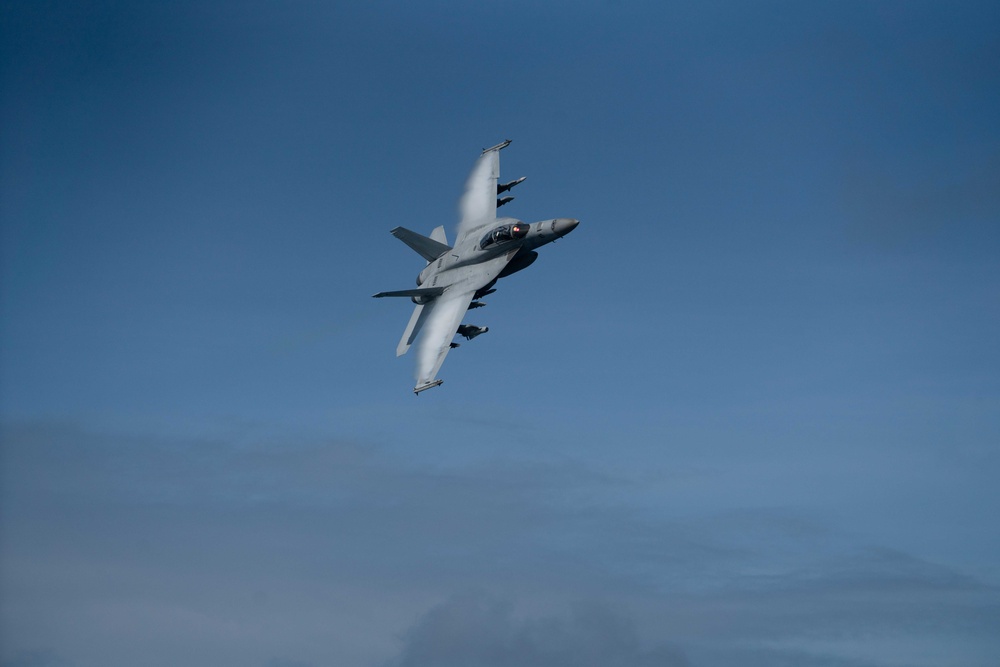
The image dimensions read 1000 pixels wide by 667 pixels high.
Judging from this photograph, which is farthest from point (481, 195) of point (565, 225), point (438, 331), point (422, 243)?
point (438, 331)

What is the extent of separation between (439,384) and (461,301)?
9.44 meters

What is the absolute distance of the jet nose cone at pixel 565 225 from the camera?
358 ft

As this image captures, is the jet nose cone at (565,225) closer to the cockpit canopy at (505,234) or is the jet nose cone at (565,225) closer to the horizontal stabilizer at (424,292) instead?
the cockpit canopy at (505,234)

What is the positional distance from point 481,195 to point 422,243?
9152 mm

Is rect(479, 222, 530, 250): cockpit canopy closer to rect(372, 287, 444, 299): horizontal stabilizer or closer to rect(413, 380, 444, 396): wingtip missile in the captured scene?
rect(372, 287, 444, 299): horizontal stabilizer

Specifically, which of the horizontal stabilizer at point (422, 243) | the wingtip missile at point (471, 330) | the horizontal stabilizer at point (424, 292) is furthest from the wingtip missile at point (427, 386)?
the horizontal stabilizer at point (422, 243)

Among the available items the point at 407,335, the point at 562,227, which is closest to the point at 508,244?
the point at 562,227

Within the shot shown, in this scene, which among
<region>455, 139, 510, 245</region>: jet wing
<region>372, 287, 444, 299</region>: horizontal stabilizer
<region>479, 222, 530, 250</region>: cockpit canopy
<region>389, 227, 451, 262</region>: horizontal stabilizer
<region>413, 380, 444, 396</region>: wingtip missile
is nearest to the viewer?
<region>413, 380, 444, 396</region>: wingtip missile

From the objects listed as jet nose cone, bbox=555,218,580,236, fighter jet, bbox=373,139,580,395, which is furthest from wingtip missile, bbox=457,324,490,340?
jet nose cone, bbox=555,218,580,236

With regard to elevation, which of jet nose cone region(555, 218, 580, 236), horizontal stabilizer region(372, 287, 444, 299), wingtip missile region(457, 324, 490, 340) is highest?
jet nose cone region(555, 218, 580, 236)

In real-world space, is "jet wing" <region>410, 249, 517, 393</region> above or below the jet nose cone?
below

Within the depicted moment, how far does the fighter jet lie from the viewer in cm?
11044

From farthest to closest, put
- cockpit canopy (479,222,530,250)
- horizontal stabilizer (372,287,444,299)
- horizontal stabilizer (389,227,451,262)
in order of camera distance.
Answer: horizontal stabilizer (389,227,451,262) < horizontal stabilizer (372,287,444,299) < cockpit canopy (479,222,530,250)

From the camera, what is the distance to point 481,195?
124 m
